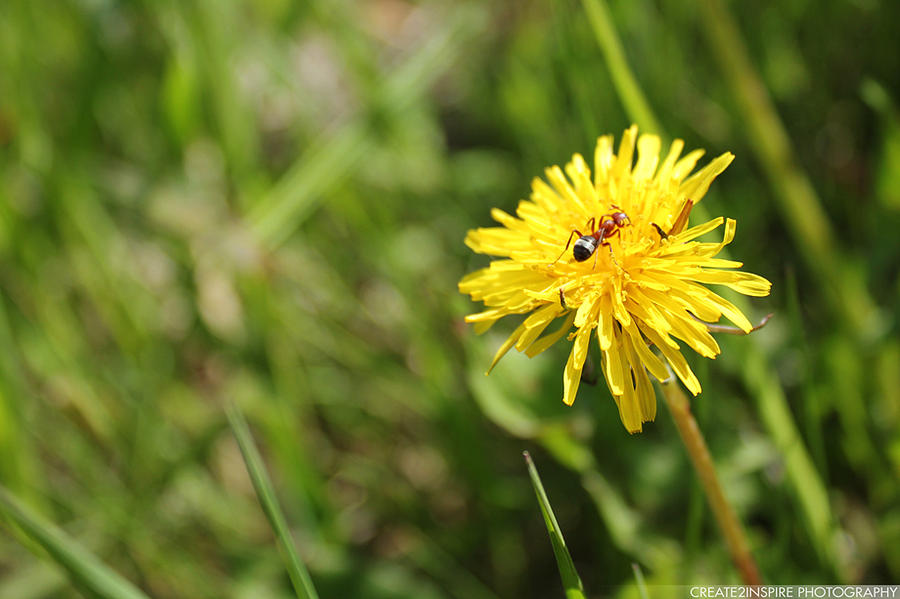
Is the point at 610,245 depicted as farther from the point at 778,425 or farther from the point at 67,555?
the point at 67,555

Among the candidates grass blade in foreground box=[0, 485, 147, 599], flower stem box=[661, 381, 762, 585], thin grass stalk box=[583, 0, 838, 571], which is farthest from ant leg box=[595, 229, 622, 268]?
grass blade in foreground box=[0, 485, 147, 599]

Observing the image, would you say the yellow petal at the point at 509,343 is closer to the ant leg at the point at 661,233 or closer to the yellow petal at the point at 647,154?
the ant leg at the point at 661,233

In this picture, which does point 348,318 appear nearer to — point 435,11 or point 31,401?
point 31,401

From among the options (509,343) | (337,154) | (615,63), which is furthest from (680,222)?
(337,154)

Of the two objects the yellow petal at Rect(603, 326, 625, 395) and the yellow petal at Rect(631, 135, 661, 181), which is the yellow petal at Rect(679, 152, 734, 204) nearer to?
the yellow petal at Rect(631, 135, 661, 181)

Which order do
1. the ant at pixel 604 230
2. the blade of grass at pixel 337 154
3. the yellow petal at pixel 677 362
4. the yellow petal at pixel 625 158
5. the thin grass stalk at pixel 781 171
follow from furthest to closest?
the blade of grass at pixel 337 154 → the thin grass stalk at pixel 781 171 → the yellow petal at pixel 625 158 → the ant at pixel 604 230 → the yellow petal at pixel 677 362

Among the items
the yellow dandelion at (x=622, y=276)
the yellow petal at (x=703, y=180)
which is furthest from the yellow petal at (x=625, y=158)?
the yellow petal at (x=703, y=180)
